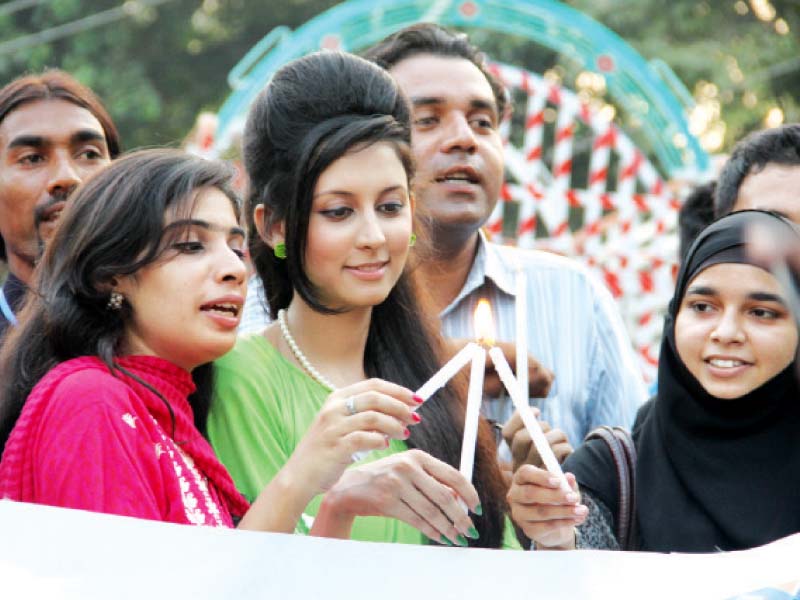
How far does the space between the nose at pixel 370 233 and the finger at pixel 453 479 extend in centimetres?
67

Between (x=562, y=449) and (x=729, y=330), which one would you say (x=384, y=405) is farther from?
(x=729, y=330)

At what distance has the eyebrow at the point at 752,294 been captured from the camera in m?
3.33

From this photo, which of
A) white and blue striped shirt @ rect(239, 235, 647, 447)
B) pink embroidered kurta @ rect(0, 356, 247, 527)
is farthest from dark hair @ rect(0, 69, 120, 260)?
pink embroidered kurta @ rect(0, 356, 247, 527)

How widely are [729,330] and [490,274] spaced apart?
109cm

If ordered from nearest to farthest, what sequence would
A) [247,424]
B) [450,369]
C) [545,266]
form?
[450,369] < [247,424] < [545,266]

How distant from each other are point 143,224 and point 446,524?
0.95m

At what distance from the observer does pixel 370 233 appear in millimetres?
3080

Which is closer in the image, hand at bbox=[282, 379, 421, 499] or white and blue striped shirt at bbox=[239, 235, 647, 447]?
hand at bbox=[282, 379, 421, 499]

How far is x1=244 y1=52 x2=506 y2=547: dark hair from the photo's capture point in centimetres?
314

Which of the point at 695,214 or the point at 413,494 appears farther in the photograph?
the point at 695,214

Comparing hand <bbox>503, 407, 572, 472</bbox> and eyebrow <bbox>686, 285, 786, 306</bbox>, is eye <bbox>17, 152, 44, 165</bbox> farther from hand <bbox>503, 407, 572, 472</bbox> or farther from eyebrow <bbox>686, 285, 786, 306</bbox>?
eyebrow <bbox>686, 285, 786, 306</bbox>

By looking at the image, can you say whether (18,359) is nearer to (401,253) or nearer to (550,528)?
(401,253)

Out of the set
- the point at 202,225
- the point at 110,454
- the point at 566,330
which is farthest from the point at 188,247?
the point at 566,330

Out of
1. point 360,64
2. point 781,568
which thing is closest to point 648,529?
point 781,568
